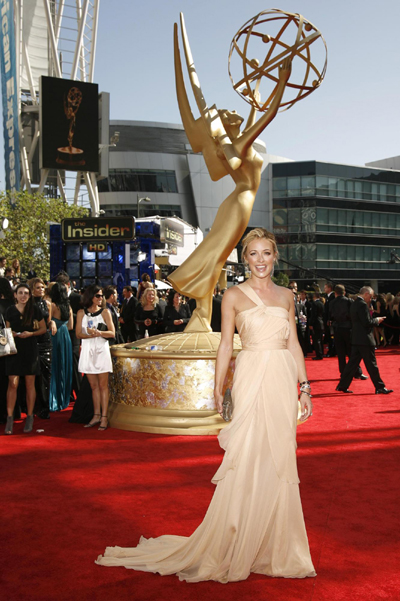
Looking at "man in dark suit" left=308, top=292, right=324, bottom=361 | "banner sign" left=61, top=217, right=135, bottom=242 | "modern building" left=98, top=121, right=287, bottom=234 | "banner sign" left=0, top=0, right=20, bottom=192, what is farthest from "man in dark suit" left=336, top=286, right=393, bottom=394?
"modern building" left=98, top=121, right=287, bottom=234

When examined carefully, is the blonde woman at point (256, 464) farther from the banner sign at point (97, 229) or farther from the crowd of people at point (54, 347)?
the banner sign at point (97, 229)

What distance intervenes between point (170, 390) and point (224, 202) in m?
2.78

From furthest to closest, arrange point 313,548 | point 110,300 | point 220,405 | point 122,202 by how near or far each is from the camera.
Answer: point 122,202
point 110,300
point 313,548
point 220,405

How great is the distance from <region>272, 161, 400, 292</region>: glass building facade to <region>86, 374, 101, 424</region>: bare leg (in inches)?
2134

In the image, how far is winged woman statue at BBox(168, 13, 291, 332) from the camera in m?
8.31

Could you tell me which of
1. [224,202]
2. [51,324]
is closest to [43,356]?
[51,324]

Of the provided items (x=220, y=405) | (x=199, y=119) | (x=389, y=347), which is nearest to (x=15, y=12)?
(x=389, y=347)

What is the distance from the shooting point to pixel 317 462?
5914mm

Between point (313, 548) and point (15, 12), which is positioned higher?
point (15, 12)

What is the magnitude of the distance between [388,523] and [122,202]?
59.5m

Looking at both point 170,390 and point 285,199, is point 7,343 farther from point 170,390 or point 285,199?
point 285,199

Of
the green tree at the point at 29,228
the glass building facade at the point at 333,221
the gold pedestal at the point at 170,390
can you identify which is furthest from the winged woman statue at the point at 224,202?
the glass building facade at the point at 333,221

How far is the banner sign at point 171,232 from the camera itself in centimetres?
2644

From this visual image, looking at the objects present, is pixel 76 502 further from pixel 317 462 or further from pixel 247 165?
pixel 247 165
